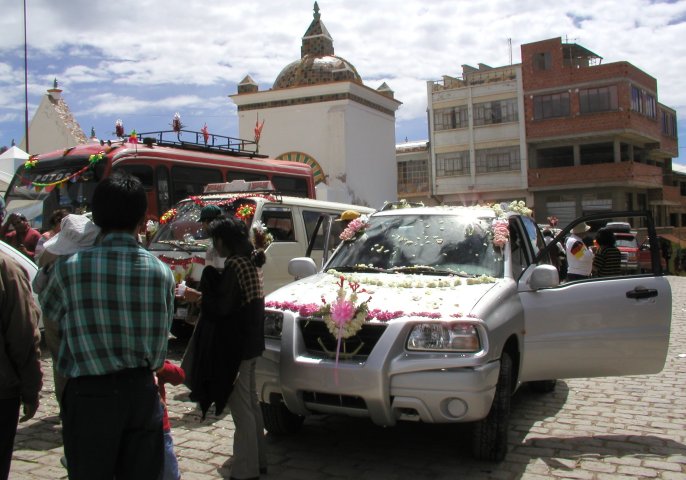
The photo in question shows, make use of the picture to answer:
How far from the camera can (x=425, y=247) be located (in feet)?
18.2

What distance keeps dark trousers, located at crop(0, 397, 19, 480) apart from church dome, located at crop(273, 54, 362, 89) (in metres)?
25.9

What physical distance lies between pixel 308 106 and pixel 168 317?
2637 centimetres

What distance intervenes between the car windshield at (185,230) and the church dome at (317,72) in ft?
64.6

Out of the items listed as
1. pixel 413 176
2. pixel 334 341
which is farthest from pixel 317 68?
pixel 334 341

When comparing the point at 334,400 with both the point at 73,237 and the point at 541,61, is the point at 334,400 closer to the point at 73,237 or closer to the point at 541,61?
the point at 73,237

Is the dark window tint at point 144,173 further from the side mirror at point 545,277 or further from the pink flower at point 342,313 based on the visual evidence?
the side mirror at point 545,277

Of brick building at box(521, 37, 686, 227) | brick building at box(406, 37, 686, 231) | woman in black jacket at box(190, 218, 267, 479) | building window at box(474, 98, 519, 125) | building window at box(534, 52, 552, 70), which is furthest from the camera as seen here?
building window at box(474, 98, 519, 125)

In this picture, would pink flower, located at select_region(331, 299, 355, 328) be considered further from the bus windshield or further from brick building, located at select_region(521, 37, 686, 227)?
brick building, located at select_region(521, 37, 686, 227)

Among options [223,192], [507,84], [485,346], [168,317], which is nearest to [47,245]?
[168,317]

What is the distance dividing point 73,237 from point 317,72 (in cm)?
2626

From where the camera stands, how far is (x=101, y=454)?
2.48 meters

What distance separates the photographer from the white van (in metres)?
8.51

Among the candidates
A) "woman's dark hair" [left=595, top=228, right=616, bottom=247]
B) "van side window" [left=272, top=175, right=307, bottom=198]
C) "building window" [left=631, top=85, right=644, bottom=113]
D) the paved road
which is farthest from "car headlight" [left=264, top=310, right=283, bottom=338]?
"building window" [left=631, top=85, right=644, bottom=113]

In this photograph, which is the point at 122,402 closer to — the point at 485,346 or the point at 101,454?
the point at 101,454
